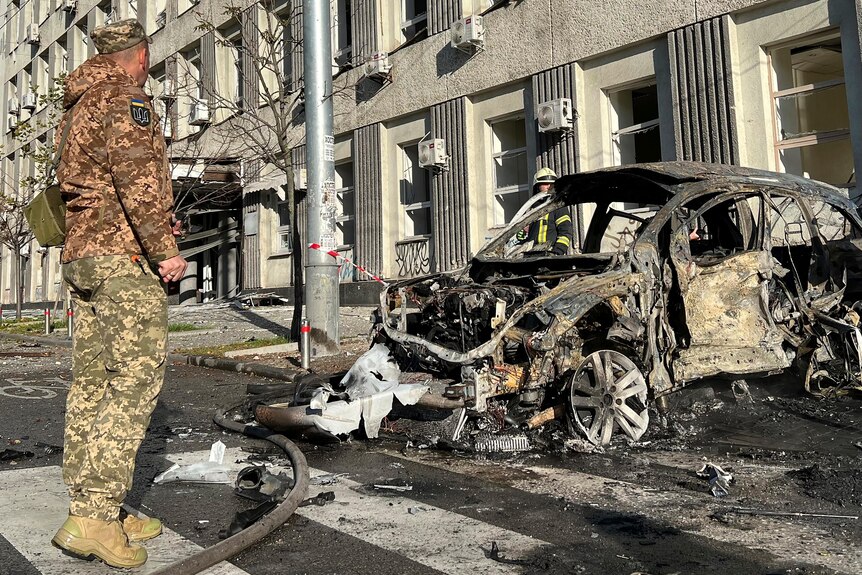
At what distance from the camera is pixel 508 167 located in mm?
15516

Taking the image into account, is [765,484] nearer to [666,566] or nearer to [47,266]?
[666,566]

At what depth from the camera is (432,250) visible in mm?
16281

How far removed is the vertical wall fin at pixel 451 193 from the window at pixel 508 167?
60cm

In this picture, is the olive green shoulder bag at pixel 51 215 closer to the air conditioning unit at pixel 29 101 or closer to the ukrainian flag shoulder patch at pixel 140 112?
the ukrainian flag shoulder patch at pixel 140 112

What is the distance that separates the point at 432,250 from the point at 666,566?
13.4 meters

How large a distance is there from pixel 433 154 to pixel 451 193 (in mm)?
869

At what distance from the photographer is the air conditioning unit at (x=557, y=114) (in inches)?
525

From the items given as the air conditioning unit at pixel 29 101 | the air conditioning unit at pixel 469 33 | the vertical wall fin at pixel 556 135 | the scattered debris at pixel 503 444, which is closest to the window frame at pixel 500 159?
the vertical wall fin at pixel 556 135

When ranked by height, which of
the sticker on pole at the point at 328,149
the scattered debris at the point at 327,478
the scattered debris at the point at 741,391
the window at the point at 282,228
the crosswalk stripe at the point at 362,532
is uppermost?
the window at the point at 282,228

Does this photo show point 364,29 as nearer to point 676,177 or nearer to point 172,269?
point 676,177

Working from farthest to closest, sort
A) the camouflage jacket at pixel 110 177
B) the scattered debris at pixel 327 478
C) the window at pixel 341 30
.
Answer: the window at pixel 341 30
the scattered debris at pixel 327 478
the camouflage jacket at pixel 110 177

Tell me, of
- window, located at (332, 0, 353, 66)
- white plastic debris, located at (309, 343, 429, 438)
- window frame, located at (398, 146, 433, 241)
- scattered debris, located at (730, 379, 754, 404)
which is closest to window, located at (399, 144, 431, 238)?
window frame, located at (398, 146, 433, 241)

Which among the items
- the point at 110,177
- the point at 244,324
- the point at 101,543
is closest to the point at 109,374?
the point at 101,543

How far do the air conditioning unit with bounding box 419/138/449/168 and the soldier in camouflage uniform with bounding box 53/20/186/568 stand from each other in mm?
12451
